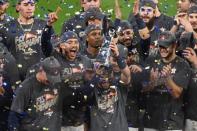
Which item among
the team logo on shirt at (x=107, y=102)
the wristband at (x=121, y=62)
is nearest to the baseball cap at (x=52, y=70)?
the team logo on shirt at (x=107, y=102)

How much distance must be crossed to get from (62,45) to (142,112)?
1.72 m

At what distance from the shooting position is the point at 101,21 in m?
10.1

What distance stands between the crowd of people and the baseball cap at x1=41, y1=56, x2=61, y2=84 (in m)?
0.01

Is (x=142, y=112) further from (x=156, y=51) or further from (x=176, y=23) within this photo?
(x=176, y=23)

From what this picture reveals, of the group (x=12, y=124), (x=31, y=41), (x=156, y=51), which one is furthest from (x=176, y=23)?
(x=12, y=124)

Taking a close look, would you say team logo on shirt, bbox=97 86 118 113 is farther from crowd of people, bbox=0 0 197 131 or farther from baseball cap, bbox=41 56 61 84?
baseball cap, bbox=41 56 61 84

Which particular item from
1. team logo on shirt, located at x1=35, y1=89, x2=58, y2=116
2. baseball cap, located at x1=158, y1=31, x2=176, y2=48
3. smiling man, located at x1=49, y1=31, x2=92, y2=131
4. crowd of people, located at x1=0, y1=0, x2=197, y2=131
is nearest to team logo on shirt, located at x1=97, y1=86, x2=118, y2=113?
crowd of people, located at x1=0, y1=0, x2=197, y2=131

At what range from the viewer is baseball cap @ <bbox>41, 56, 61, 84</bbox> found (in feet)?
28.1

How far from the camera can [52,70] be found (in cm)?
858

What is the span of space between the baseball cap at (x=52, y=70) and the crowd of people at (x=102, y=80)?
1 cm

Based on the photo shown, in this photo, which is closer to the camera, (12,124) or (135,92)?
(12,124)

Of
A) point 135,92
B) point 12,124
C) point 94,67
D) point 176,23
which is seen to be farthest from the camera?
point 176,23

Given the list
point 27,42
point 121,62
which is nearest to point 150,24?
point 121,62

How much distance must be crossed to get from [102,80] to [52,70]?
0.78 meters
